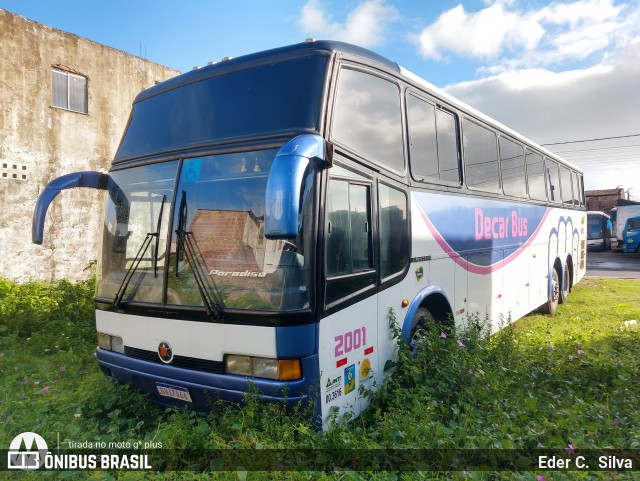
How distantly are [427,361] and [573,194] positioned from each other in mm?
10240

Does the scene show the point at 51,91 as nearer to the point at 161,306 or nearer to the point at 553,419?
the point at 161,306

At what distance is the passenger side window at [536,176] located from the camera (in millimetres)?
9047

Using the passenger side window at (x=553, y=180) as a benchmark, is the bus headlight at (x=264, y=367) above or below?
below

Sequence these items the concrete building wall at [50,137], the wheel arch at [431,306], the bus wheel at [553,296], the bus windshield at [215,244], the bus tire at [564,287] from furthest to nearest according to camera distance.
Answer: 1. the concrete building wall at [50,137]
2. the bus tire at [564,287]
3. the bus wheel at [553,296]
4. the wheel arch at [431,306]
5. the bus windshield at [215,244]

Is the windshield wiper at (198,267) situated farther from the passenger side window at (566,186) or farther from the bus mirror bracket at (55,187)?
the passenger side window at (566,186)

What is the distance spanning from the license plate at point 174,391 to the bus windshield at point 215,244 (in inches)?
28.5

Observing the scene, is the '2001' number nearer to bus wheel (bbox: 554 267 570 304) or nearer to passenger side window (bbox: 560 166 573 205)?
bus wheel (bbox: 554 267 570 304)

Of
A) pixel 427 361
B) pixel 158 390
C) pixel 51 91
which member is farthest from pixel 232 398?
pixel 51 91

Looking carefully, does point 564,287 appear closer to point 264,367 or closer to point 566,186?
point 566,186

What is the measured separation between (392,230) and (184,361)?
230cm

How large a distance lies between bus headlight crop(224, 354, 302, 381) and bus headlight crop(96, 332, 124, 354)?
1361 millimetres

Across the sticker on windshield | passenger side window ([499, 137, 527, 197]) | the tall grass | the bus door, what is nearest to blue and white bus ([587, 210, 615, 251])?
passenger side window ([499, 137, 527, 197])

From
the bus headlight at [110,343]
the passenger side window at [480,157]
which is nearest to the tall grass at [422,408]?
the bus headlight at [110,343]

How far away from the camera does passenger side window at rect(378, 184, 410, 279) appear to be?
4492 millimetres
